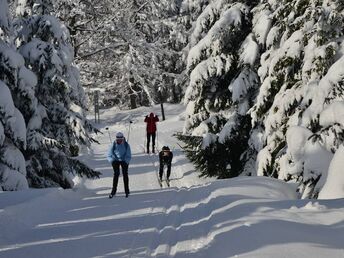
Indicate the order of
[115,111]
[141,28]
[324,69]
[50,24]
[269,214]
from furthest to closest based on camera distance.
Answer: [115,111]
[141,28]
[50,24]
[324,69]
[269,214]

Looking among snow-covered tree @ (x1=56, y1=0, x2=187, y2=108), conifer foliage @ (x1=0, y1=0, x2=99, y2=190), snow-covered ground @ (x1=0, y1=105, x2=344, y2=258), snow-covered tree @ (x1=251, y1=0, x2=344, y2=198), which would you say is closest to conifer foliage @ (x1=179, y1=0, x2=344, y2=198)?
snow-covered tree @ (x1=251, y1=0, x2=344, y2=198)

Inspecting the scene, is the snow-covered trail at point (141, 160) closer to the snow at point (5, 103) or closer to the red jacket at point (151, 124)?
the red jacket at point (151, 124)

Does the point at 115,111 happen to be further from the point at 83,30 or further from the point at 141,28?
the point at 83,30

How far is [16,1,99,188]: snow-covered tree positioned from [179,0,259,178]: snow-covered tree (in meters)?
4.55

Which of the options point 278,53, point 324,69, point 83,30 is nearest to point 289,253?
point 324,69

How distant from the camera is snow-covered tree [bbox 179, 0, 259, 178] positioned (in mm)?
17328

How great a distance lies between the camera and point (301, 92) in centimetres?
1330

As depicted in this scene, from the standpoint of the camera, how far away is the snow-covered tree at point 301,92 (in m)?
10.7

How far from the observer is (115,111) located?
50.0 metres

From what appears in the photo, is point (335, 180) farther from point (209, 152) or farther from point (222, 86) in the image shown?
point (222, 86)

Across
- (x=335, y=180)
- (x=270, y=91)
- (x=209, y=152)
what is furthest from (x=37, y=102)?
(x=335, y=180)

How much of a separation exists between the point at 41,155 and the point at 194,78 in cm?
629

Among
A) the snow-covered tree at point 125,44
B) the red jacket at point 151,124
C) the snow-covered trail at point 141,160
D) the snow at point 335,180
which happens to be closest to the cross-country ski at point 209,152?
the snow at point 335,180

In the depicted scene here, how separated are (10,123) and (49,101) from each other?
4099mm
